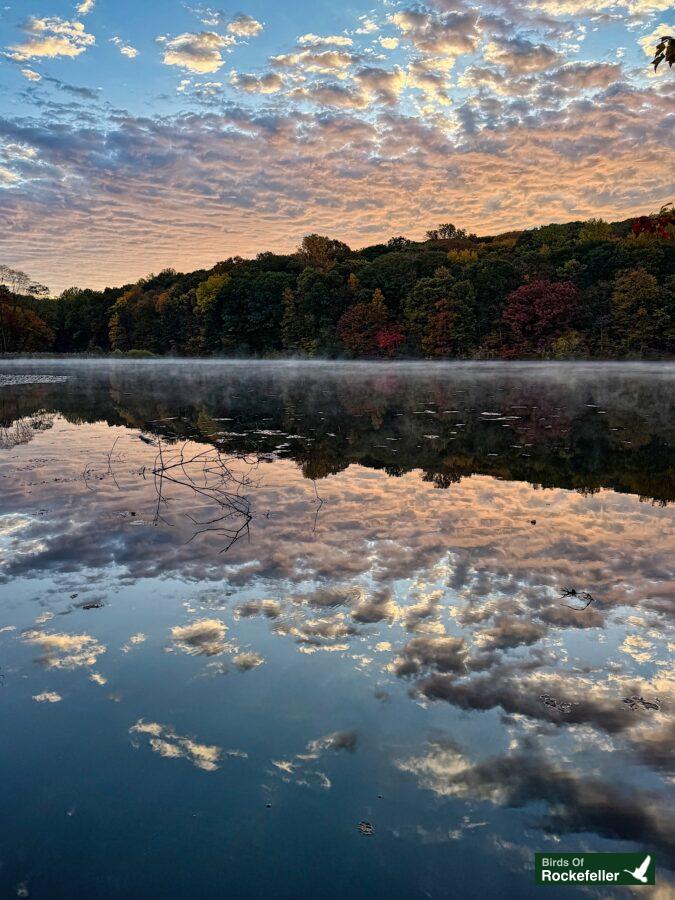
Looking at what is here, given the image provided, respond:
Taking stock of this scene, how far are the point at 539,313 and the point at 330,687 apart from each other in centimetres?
7086

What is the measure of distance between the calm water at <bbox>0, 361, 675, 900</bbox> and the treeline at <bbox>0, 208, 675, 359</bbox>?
5619 centimetres

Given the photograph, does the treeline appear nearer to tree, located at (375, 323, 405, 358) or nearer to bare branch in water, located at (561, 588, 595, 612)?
tree, located at (375, 323, 405, 358)

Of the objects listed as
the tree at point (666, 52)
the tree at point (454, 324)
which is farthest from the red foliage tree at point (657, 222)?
the tree at point (454, 324)

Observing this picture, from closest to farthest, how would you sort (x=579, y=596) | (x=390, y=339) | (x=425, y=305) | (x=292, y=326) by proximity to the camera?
(x=579, y=596)
(x=425, y=305)
(x=390, y=339)
(x=292, y=326)

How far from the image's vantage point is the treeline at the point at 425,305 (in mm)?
67938

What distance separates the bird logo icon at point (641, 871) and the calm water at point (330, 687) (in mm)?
87

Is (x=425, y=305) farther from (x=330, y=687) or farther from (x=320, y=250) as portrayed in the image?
(x=330, y=687)

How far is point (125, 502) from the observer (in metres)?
9.19

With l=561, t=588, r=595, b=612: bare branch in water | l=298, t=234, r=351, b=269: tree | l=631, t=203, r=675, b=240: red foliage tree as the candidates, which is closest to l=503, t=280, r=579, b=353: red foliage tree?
l=298, t=234, r=351, b=269: tree

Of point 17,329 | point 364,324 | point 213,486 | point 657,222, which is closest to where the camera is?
point 657,222

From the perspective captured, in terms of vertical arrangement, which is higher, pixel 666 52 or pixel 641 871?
pixel 666 52

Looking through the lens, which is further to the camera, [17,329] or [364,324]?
[17,329]

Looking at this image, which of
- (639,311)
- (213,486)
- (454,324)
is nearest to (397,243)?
(454,324)

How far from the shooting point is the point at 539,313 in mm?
68438
